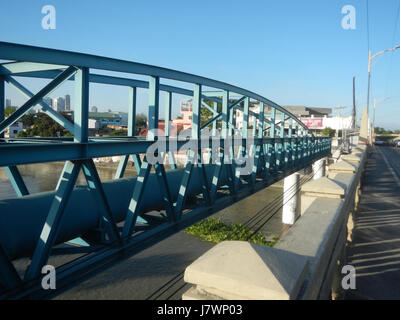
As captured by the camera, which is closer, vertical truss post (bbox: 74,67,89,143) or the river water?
vertical truss post (bbox: 74,67,89,143)

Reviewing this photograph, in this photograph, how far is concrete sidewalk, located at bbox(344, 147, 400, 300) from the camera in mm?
8961

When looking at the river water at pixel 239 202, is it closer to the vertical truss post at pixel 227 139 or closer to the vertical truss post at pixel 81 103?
the vertical truss post at pixel 227 139

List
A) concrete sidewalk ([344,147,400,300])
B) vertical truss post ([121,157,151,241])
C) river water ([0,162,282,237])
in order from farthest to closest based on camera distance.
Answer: river water ([0,162,282,237])
concrete sidewalk ([344,147,400,300])
vertical truss post ([121,157,151,241])

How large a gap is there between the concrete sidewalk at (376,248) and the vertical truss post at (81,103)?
8.11 meters

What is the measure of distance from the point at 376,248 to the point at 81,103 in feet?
36.8

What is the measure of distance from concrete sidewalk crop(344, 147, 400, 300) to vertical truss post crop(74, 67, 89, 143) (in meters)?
8.11

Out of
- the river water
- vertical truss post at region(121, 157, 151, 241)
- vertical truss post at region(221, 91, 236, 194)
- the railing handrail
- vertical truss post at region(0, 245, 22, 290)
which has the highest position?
the railing handrail

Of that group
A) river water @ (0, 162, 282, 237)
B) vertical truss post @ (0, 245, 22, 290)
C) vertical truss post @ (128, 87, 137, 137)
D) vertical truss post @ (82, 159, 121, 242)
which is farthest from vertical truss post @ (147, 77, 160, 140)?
river water @ (0, 162, 282, 237)

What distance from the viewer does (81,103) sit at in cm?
415

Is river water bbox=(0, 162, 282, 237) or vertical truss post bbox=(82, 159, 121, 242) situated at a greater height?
vertical truss post bbox=(82, 159, 121, 242)

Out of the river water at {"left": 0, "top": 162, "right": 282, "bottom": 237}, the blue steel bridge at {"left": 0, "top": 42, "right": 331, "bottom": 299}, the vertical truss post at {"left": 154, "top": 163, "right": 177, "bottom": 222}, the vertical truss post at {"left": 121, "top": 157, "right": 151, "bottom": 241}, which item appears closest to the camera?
the blue steel bridge at {"left": 0, "top": 42, "right": 331, "bottom": 299}

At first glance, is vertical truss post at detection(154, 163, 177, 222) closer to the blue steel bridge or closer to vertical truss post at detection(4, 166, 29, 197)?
the blue steel bridge

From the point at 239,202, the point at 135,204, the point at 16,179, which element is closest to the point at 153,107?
the point at 135,204
